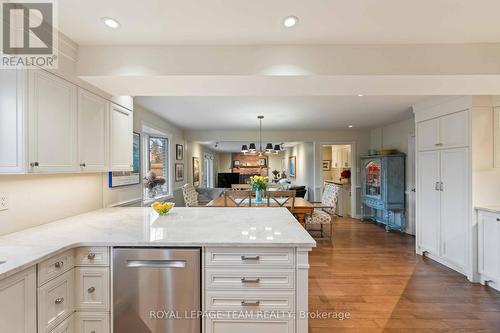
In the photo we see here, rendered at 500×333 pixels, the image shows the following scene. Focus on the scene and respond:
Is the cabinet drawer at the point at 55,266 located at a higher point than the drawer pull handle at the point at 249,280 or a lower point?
higher

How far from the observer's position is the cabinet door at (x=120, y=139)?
8.27ft

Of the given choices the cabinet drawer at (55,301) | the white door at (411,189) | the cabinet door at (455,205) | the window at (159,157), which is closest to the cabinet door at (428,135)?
the cabinet door at (455,205)

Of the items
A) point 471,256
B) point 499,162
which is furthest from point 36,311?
point 499,162

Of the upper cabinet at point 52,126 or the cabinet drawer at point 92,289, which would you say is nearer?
the upper cabinet at point 52,126

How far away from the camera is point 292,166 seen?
10.1 meters

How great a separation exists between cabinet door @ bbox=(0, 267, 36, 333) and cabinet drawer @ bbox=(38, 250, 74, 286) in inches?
1.8

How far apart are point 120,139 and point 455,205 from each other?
4128mm

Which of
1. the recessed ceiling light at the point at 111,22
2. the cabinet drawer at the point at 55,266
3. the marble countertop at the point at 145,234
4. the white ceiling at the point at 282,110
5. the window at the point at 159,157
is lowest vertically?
the cabinet drawer at the point at 55,266

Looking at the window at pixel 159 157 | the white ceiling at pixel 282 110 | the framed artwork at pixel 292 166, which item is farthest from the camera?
the framed artwork at pixel 292 166

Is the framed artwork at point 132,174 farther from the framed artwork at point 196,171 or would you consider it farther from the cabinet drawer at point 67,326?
the framed artwork at point 196,171

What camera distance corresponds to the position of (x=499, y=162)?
3035 mm

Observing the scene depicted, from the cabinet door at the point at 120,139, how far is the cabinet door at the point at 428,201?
13.3ft

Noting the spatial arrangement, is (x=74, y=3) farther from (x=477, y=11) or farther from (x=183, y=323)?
(x=477, y=11)

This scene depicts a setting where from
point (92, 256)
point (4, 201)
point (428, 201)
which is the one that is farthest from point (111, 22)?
point (428, 201)
